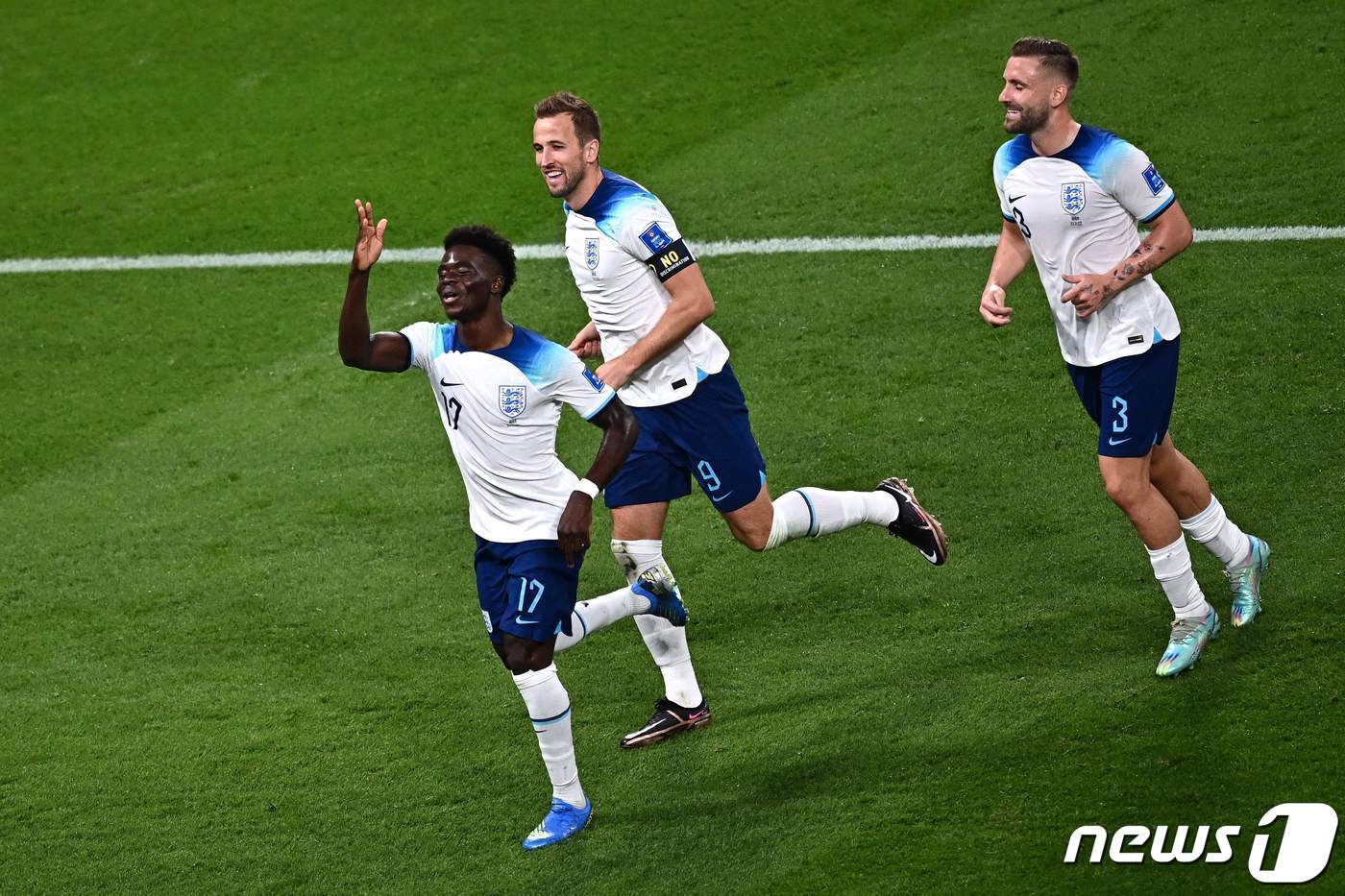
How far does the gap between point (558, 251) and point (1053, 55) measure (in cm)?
483

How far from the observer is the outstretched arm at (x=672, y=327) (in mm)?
6125

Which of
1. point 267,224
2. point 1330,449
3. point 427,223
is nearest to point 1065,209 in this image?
point 1330,449

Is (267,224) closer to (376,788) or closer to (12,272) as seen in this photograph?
(12,272)

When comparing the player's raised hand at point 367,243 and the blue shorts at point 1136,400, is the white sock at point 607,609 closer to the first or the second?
the player's raised hand at point 367,243

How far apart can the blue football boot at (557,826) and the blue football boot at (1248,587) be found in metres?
2.65

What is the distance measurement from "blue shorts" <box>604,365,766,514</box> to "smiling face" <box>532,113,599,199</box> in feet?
2.98

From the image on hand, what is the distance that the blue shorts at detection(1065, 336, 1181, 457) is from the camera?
6129 mm

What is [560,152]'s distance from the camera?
611 centimetres

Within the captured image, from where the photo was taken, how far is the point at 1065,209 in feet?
20.1

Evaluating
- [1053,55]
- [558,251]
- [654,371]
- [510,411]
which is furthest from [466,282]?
[558,251]

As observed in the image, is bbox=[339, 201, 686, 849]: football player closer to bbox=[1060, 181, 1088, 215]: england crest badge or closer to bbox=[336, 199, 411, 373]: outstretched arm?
bbox=[336, 199, 411, 373]: outstretched arm

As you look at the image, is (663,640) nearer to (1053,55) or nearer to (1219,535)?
(1219,535)

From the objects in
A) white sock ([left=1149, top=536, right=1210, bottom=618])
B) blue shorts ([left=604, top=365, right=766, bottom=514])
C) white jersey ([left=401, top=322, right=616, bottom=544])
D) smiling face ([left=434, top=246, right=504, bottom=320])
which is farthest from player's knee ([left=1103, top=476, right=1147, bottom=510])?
smiling face ([left=434, top=246, right=504, bottom=320])

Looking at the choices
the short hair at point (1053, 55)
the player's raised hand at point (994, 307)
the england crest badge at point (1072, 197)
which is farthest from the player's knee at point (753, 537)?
the short hair at point (1053, 55)
